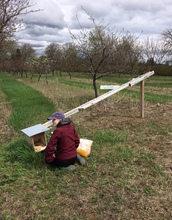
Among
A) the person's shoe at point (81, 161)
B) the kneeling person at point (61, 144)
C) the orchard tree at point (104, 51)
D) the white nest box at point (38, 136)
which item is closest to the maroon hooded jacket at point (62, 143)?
the kneeling person at point (61, 144)

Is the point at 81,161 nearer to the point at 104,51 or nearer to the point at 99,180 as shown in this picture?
→ the point at 99,180

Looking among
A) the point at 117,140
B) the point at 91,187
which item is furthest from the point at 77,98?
the point at 91,187

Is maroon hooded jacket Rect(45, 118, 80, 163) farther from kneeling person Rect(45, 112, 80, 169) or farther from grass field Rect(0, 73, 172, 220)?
grass field Rect(0, 73, 172, 220)

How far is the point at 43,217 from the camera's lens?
90.2 inches

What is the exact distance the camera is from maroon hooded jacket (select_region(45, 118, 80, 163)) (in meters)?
3.03

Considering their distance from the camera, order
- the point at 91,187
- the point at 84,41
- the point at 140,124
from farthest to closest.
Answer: the point at 84,41 < the point at 140,124 < the point at 91,187

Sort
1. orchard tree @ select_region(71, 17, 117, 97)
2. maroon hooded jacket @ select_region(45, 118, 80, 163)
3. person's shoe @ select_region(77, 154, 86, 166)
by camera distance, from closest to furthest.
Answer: maroon hooded jacket @ select_region(45, 118, 80, 163) → person's shoe @ select_region(77, 154, 86, 166) → orchard tree @ select_region(71, 17, 117, 97)

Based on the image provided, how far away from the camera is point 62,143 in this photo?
3.08 meters

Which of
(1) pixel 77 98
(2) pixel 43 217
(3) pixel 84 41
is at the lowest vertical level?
(2) pixel 43 217

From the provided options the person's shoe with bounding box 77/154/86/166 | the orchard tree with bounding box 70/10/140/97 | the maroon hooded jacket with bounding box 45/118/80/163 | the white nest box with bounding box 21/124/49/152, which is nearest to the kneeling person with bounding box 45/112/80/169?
the maroon hooded jacket with bounding box 45/118/80/163

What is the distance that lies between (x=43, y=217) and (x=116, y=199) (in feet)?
3.39

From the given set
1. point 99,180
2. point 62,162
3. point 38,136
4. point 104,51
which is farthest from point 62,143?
point 104,51

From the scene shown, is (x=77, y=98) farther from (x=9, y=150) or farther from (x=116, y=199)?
(x=116, y=199)

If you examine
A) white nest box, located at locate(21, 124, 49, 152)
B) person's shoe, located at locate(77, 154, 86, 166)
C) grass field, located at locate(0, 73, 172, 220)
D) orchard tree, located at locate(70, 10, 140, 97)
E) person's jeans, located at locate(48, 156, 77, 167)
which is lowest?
grass field, located at locate(0, 73, 172, 220)
